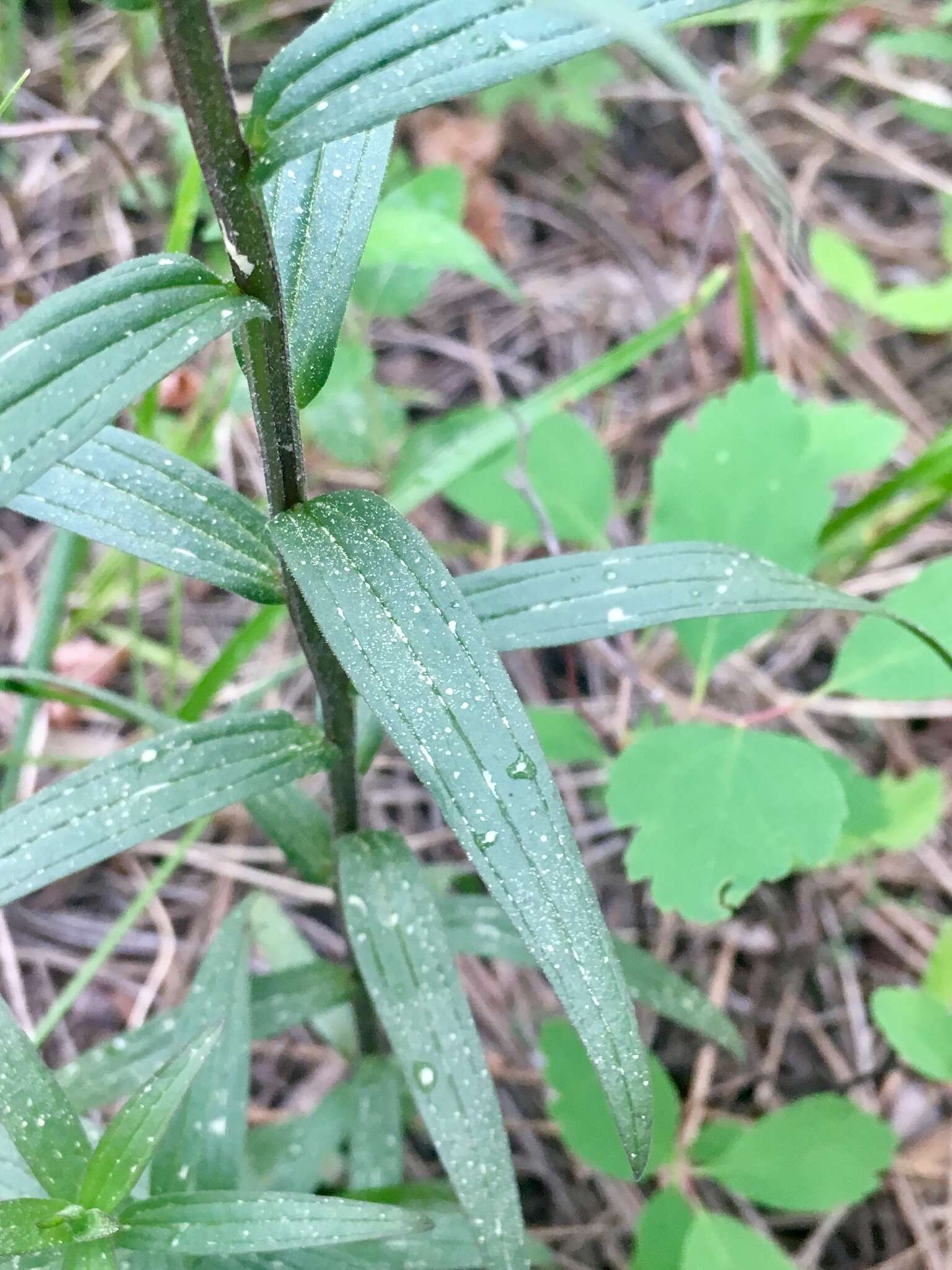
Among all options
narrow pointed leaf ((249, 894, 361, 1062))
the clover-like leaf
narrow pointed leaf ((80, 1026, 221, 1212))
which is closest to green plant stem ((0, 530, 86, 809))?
narrow pointed leaf ((249, 894, 361, 1062))

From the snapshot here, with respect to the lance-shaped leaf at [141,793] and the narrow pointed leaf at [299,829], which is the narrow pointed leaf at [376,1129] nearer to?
the narrow pointed leaf at [299,829]

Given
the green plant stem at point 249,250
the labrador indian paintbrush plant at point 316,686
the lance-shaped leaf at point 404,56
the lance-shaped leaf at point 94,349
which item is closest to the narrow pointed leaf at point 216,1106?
the labrador indian paintbrush plant at point 316,686

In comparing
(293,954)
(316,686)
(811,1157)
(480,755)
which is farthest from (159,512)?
(811,1157)

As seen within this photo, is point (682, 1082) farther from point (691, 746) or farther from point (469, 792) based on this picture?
point (469, 792)

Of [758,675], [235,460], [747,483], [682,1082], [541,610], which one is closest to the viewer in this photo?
[541,610]

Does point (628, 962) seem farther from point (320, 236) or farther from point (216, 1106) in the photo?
point (320, 236)

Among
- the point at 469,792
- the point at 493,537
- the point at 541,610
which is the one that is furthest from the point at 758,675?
the point at 469,792

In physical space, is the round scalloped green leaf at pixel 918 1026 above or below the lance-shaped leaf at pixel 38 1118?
below
